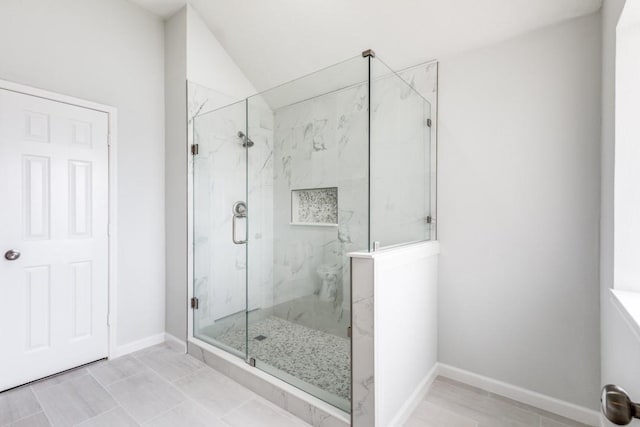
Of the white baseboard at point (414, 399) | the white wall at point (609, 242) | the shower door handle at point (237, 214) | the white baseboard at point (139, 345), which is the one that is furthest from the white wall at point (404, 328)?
the white baseboard at point (139, 345)

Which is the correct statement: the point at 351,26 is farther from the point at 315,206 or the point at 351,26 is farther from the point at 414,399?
the point at 414,399

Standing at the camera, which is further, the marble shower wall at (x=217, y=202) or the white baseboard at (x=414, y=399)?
the marble shower wall at (x=217, y=202)

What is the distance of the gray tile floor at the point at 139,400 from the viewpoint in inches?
68.2

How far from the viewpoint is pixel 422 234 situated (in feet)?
7.16

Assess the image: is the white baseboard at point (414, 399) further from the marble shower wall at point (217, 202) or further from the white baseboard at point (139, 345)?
the white baseboard at point (139, 345)

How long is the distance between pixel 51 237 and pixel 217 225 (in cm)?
116

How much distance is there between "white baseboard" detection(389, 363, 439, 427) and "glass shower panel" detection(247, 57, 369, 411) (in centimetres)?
31

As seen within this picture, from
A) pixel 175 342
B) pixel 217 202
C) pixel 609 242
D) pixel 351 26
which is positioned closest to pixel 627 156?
pixel 609 242

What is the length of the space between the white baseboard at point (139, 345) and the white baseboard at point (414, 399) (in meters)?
2.20

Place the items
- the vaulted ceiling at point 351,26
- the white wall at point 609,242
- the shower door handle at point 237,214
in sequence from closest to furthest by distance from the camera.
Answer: the white wall at point 609,242 < the vaulted ceiling at point 351,26 < the shower door handle at point 237,214

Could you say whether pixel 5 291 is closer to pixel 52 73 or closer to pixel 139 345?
pixel 139 345

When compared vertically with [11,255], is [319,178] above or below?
above

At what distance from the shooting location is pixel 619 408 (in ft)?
1.94

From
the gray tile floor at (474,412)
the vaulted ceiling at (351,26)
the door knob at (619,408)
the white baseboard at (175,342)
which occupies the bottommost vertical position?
the gray tile floor at (474,412)
